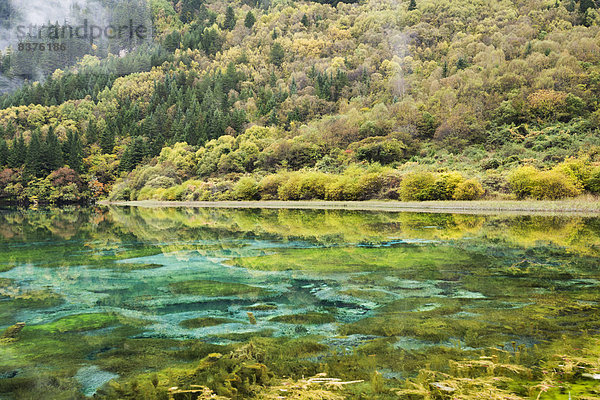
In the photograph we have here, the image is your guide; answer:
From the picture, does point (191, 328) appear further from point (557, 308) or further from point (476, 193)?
point (476, 193)

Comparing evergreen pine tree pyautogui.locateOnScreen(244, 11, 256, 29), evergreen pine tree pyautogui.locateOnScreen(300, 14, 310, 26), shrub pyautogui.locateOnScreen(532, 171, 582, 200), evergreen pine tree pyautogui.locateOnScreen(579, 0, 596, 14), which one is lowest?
shrub pyautogui.locateOnScreen(532, 171, 582, 200)

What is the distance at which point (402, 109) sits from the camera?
170 feet

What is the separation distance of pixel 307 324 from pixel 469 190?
24.0 metres

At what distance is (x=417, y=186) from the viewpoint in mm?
28594

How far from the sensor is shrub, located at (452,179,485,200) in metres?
26.2

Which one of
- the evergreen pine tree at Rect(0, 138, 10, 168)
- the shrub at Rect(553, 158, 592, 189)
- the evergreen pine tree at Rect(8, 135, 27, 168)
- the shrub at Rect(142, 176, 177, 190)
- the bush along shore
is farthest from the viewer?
the evergreen pine tree at Rect(0, 138, 10, 168)

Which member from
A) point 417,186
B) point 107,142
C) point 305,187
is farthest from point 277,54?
point 417,186

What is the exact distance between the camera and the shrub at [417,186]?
27969 mm

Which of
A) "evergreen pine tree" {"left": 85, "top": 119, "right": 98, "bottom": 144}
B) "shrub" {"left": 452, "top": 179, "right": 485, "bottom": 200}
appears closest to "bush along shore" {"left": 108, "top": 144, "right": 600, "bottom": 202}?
"shrub" {"left": 452, "top": 179, "right": 485, "bottom": 200}

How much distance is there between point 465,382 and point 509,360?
29.5 inches

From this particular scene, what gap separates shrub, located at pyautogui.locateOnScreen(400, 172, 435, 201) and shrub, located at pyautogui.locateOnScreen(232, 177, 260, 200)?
14812 millimetres

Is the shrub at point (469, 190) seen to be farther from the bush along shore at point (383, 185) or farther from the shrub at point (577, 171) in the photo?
the shrub at point (577, 171)

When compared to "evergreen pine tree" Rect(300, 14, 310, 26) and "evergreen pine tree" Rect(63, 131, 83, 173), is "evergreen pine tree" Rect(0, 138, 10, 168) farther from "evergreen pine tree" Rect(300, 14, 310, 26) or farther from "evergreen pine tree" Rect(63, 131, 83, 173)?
"evergreen pine tree" Rect(300, 14, 310, 26)

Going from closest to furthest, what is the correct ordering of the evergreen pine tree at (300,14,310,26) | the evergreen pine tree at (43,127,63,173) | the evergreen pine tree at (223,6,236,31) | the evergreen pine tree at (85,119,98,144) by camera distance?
1. the evergreen pine tree at (43,127,63,173)
2. the evergreen pine tree at (85,119,98,144)
3. the evergreen pine tree at (300,14,310,26)
4. the evergreen pine tree at (223,6,236,31)
